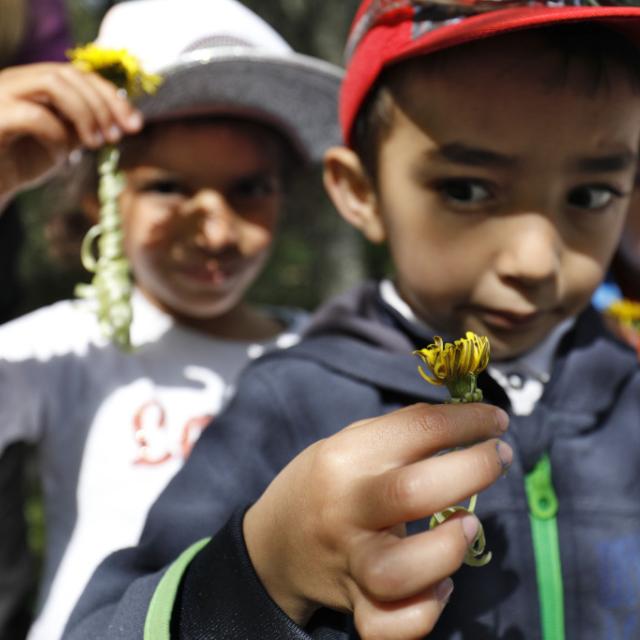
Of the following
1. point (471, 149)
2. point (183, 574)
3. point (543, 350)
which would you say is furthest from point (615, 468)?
point (183, 574)

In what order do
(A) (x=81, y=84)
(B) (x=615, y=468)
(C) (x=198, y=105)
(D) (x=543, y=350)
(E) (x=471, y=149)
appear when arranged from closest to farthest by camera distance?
(E) (x=471, y=149) → (B) (x=615, y=468) → (D) (x=543, y=350) → (A) (x=81, y=84) → (C) (x=198, y=105)

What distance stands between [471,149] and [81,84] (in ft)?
2.54

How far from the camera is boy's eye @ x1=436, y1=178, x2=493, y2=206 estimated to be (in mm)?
1251

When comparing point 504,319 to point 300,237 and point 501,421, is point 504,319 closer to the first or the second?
point 501,421

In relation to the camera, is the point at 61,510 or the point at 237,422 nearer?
the point at 237,422

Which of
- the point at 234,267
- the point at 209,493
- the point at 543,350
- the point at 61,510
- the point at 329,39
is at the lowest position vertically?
the point at 329,39

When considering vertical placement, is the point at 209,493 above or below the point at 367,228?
below

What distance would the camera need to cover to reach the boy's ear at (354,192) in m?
1.50

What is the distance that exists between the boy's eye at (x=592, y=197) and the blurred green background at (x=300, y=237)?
2920 mm

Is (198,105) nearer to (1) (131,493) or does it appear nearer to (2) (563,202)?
(1) (131,493)

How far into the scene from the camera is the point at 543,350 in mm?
1456

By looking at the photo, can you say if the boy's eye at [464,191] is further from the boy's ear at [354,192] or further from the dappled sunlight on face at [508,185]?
the boy's ear at [354,192]

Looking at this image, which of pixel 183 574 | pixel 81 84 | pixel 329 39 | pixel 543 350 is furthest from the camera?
pixel 329 39

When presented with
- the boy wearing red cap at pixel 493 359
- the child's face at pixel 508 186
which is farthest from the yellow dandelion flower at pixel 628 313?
the child's face at pixel 508 186
